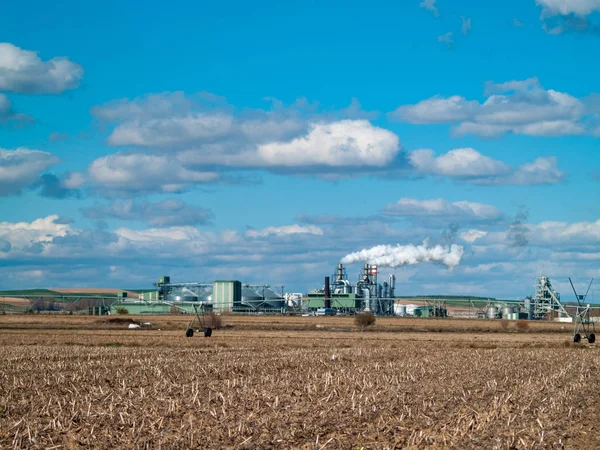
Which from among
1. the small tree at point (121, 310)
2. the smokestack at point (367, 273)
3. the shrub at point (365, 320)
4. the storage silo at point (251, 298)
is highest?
the smokestack at point (367, 273)

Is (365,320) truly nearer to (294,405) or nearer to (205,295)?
(205,295)

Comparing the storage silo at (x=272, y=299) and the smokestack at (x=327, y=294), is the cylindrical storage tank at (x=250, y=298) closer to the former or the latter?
the storage silo at (x=272, y=299)

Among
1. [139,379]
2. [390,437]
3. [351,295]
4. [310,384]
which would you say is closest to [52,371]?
[139,379]

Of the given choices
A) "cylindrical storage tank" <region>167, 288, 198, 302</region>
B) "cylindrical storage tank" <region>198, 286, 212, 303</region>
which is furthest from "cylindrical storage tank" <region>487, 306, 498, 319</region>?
"cylindrical storage tank" <region>167, 288, 198, 302</region>

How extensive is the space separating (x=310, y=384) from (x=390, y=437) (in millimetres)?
9628

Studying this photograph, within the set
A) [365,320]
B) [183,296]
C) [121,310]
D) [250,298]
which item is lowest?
[365,320]

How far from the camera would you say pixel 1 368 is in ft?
114

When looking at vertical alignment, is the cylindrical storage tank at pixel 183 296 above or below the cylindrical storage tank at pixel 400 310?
above

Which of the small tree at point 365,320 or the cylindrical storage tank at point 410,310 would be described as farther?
the cylindrical storage tank at point 410,310

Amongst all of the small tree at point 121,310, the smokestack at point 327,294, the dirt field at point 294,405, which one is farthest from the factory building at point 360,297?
the dirt field at point 294,405

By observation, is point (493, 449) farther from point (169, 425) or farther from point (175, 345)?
point (175, 345)

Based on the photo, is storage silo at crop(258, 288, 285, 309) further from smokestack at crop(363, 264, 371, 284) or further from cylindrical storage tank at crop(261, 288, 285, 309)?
smokestack at crop(363, 264, 371, 284)

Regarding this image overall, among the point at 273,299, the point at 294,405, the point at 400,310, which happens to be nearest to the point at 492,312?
the point at 400,310

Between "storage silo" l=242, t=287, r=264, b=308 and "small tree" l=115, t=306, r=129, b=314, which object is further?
"storage silo" l=242, t=287, r=264, b=308
